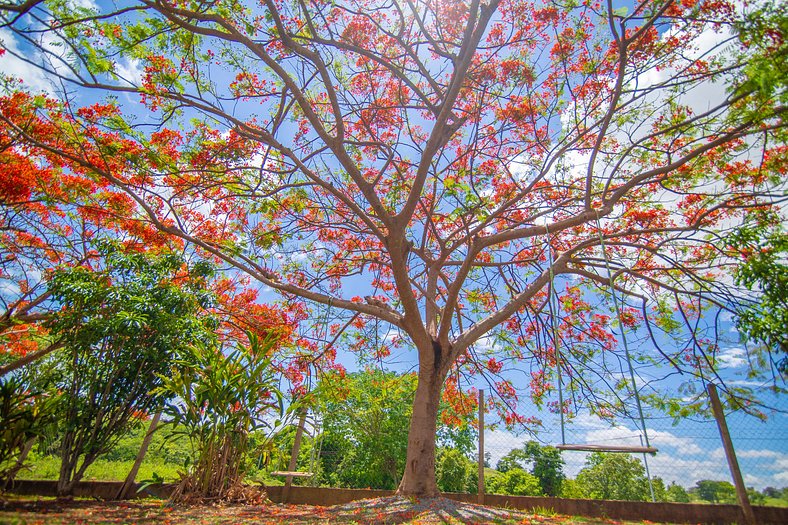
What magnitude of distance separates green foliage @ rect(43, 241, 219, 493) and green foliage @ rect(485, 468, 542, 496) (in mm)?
9062

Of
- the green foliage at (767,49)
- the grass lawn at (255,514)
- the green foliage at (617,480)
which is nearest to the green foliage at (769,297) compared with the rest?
the green foliage at (767,49)

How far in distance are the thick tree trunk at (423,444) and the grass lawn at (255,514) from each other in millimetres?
299

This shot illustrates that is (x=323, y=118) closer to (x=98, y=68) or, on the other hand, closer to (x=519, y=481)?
(x=98, y=68)

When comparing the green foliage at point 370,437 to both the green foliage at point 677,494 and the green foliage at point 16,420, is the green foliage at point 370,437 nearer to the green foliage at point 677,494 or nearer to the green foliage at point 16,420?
the green foliage at point 677,494

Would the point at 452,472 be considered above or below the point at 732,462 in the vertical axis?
below

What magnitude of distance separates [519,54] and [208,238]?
5.24m

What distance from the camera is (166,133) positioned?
5.10 meters

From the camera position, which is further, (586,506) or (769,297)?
(586,506)

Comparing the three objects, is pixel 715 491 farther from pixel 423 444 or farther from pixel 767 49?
pixel 767 49

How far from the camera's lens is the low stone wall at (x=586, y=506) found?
3424mm

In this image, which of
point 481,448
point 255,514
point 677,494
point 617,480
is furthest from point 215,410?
point 617,480

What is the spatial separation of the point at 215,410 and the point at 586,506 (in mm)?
3922

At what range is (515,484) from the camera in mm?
10000

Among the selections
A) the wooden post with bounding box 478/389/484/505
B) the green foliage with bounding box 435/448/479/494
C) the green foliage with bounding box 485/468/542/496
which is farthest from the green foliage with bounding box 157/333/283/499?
the green foliage with bounding box 485/468/542/496
